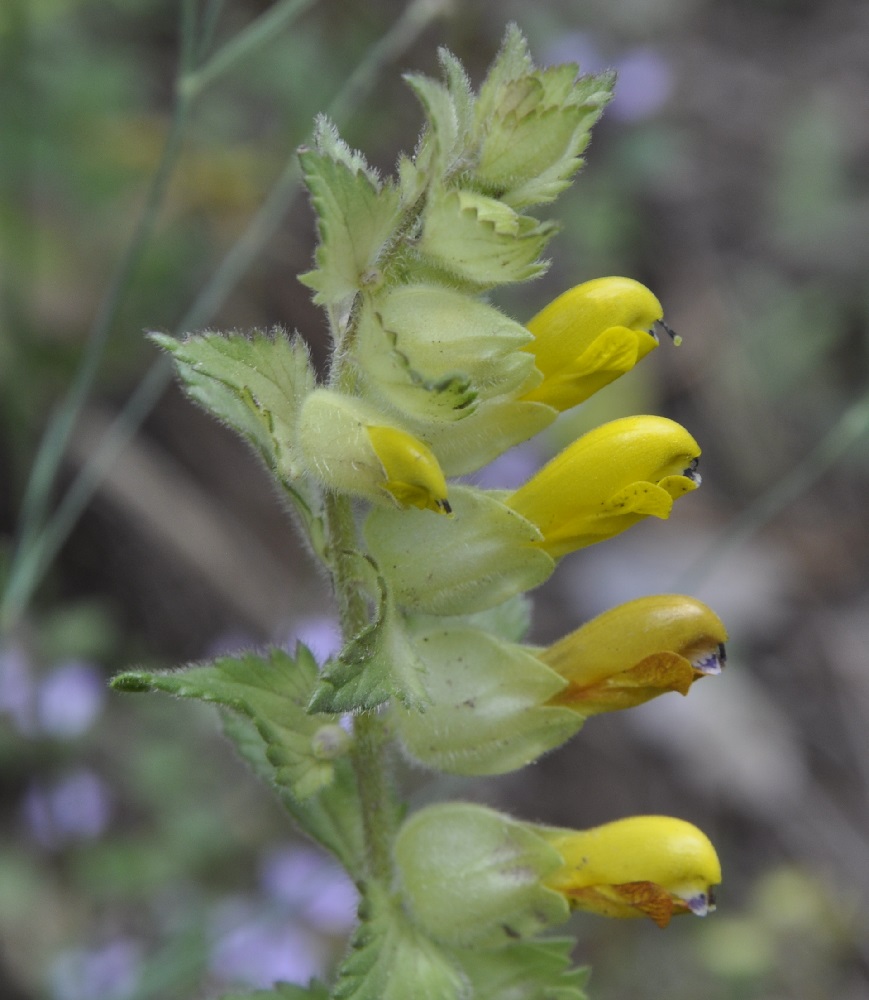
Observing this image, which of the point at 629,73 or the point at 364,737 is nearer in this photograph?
the point at 364,737

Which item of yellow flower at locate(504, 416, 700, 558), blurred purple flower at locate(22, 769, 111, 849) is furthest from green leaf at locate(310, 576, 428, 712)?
blurred purple flower at locate(22, 769, 111, 849)

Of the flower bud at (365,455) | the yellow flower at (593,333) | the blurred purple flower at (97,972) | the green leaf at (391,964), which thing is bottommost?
the blurred purple flower at (97,972)

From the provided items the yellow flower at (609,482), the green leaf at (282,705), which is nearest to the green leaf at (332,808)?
the green leaf at (282,705)

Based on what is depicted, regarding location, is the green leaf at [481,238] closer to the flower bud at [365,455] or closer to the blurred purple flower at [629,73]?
the flower bud at [365,455]

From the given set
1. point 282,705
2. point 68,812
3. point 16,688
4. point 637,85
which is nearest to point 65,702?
point 16,688

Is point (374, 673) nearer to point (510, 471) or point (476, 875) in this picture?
point (476, 875)

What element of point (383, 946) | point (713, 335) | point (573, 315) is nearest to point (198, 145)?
point (713, 335)

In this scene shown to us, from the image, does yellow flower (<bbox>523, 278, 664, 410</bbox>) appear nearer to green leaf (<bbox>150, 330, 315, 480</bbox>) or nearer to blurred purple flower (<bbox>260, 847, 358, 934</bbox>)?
green leaf (<bbox>150, 330, 315, 480</bbox>)
